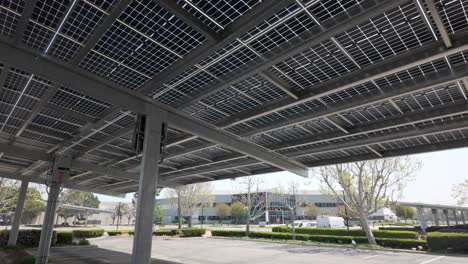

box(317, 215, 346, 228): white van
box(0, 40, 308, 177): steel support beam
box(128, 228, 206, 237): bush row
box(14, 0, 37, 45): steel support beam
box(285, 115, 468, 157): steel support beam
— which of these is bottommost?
box(128, 228, 206, 237): bush row

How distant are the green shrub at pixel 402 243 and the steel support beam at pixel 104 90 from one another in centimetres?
2078

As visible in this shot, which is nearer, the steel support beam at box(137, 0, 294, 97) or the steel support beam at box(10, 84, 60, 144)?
the steel support beam at box(137, 0, 294, 97)

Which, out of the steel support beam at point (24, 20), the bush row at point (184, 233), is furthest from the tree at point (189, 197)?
the steel support beam at point (24, 20)

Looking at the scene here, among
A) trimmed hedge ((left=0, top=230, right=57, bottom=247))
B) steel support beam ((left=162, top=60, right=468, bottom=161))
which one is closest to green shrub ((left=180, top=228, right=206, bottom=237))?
trimmed hedge ((left=0, top=230, right=57, bottom=247))

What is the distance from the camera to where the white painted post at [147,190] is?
915cm

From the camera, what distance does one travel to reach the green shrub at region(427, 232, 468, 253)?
22.5 m

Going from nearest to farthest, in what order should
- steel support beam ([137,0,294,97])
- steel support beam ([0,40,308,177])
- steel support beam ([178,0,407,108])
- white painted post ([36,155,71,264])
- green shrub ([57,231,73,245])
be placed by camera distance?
steel support beam ([178,0,407,108]), steel support beam ([137,0,294,97]), steel support beam ([0,40,308,177]), white painted post ([36,155,71,264]), green shrub ([57,231,73,245])

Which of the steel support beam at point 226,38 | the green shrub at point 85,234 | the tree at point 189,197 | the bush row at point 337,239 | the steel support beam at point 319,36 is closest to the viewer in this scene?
the steel support beam at point 319,36

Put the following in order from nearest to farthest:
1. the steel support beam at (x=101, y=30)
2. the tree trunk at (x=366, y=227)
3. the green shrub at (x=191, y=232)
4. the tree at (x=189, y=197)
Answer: the steel support beam at (x=101, y=30) < the tree trunk at (x=366, y=227) < the green shrub at (x=191, y=232) < the tree at (x=189, y=197)

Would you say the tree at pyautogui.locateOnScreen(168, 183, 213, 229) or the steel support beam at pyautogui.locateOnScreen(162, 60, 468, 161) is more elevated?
the steel support beam at pyautogui.locateOnScreen(162, 60, 468, 161)

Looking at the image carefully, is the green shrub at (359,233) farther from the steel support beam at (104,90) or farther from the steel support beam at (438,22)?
the steel support beam at (438,22)

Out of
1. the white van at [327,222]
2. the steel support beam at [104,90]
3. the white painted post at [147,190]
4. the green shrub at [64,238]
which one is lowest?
the green shrub at [64,238]

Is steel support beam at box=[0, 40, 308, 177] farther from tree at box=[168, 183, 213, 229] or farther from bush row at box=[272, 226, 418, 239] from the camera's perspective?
tree at box=[168, 183, 213, 229]

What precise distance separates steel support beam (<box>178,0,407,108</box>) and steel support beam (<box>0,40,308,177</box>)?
240 centimetres
